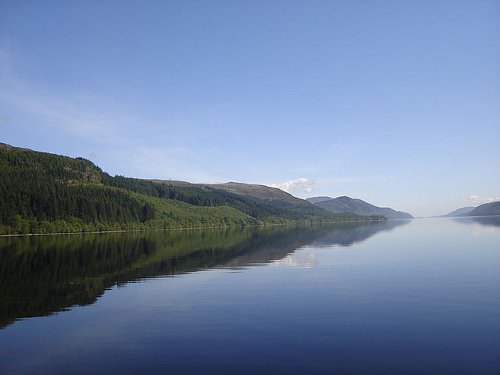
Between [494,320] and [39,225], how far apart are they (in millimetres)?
186429

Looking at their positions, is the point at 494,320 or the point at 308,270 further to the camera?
the point at 308,270

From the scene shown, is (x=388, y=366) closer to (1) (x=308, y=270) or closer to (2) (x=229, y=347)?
(2) (x=229, y=347)

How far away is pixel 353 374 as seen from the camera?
70.5 ft

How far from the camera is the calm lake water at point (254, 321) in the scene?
76.4ft

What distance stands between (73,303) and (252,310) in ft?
54.5

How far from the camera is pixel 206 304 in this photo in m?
38.1

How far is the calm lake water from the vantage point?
23.3 meters

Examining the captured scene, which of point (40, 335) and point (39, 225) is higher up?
point (39, 225)

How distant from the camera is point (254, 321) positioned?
3175cm

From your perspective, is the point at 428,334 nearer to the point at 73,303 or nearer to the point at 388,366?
the point at 388,366

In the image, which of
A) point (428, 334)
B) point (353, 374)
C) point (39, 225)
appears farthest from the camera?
point (39, 225)

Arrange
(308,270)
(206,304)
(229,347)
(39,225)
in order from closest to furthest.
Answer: (229,347)
(206,304)
(308,270)
(39,225)

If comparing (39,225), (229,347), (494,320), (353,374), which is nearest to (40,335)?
(229,347)

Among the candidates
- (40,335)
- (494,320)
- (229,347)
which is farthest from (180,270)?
(494,320)
